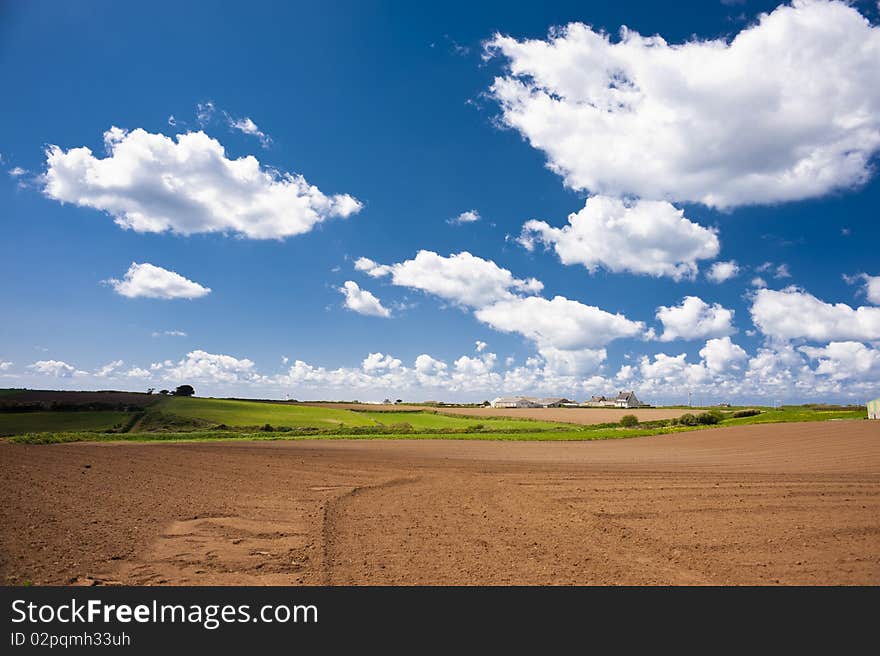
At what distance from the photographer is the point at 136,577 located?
9.22 meters

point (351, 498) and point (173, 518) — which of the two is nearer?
point (173, 518)

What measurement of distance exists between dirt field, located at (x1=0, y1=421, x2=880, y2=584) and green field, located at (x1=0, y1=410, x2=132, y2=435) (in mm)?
39615

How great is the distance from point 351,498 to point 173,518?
18.5 ft

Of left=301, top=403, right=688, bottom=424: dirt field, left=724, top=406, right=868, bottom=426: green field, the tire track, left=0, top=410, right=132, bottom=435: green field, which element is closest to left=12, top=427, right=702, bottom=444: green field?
left=0, top=410, right=132, bottom=435: green field

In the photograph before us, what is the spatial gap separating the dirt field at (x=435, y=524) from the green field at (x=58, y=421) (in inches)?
1560

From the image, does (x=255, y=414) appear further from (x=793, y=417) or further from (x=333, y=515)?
(x=793, y=417)

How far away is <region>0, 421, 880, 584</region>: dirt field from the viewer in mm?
9602

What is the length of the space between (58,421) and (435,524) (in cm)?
6677

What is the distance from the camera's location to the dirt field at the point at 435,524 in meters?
9.60

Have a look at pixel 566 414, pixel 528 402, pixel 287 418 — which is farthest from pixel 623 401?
pixel 287 418
